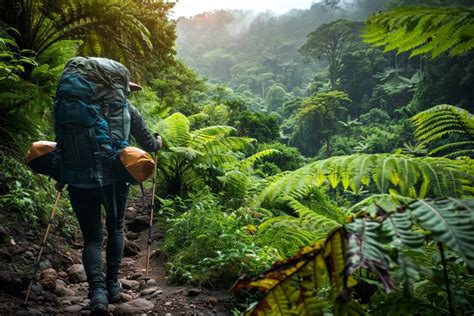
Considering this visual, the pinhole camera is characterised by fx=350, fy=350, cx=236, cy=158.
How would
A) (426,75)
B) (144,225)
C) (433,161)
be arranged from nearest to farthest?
(433,161), (144,225), (426,75)

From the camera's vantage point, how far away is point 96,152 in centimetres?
230

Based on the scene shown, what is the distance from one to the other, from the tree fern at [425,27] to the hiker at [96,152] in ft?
5.76

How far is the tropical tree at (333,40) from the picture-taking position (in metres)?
38.3

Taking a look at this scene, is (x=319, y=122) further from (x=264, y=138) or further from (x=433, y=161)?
(x=433, y=161)

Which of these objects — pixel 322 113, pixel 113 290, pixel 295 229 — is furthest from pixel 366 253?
pixel 322 113

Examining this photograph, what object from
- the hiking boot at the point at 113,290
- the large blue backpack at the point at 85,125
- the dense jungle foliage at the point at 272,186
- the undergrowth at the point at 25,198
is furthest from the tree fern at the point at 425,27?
the undergrowth at the point at 25,198

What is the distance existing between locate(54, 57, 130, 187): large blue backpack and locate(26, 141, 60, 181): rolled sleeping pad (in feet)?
0.26

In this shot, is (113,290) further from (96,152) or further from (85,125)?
(85,125)

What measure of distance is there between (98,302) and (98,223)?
538 mm

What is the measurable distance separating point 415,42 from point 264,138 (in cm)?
1293

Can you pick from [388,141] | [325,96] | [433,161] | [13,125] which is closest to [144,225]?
[13,125]

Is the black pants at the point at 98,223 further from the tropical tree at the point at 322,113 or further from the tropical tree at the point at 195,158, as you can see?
the tropical tree at the point at 322,113

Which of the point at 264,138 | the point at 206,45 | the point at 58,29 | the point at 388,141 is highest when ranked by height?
the point at 206,45

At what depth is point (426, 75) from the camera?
26641 mm
